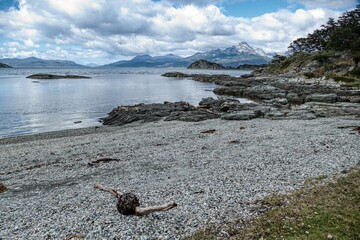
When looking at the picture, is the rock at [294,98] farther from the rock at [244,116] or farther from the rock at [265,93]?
the rock at [244,116]

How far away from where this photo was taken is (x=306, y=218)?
979cm

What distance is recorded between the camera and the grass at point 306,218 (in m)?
8.98

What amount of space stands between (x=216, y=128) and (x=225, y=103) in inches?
671

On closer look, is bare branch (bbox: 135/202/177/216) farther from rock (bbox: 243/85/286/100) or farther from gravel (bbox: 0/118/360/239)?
rock (bbox: 243/85/286/100)

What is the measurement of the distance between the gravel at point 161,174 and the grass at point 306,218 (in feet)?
2.17

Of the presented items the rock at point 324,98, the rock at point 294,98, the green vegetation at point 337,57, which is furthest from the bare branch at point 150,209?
the green vegetation at point 337,57

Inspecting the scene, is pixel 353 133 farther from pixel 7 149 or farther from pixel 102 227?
pixel 7 149

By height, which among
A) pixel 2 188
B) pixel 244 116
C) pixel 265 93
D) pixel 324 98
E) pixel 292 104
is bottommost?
pixel 2 188

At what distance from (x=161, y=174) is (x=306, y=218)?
8.13m

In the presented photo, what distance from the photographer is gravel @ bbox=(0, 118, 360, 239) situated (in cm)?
1041

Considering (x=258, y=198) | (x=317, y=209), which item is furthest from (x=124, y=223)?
(x=317, y=209)

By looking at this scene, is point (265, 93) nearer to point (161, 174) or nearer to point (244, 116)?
point (244, 116)

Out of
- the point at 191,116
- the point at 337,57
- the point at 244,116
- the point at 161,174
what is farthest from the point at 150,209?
the point at 337,57

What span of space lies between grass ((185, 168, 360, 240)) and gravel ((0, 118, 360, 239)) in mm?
662
